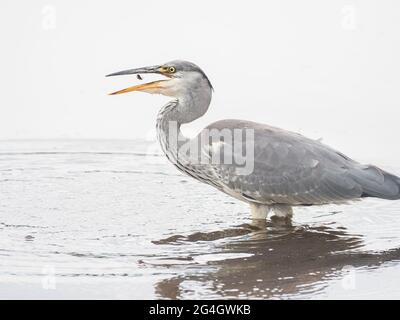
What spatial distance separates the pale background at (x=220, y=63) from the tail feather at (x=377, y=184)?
189 centimetres

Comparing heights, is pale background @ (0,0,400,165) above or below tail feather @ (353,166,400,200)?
above

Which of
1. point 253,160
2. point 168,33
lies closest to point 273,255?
point 253,160

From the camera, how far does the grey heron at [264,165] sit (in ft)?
28.5

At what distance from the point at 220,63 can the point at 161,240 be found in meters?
5.00

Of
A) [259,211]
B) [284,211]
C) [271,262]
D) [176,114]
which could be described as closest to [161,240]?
[271,262]

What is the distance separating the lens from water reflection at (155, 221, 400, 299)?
268 inches

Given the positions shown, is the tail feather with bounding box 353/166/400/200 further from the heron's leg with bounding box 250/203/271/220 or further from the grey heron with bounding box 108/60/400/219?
the heron's leg with bounding box 250/203/271/220

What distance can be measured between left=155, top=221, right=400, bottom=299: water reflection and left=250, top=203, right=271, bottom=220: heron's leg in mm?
121

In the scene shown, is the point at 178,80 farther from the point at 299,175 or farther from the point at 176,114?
the point at 299,175

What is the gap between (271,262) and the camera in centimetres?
752

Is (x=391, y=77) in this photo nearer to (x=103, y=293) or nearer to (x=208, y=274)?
(x=208, y=274)

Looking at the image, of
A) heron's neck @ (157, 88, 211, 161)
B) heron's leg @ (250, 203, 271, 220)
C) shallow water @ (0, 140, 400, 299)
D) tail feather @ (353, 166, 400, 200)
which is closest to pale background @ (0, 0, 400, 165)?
shallow water @ (0, 140, 400, 299)

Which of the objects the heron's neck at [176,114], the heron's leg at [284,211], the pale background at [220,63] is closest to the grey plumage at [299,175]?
the heron's leg at [284,211]

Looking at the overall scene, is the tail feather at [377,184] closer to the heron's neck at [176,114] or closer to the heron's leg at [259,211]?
the heron's leg at [259,211]
